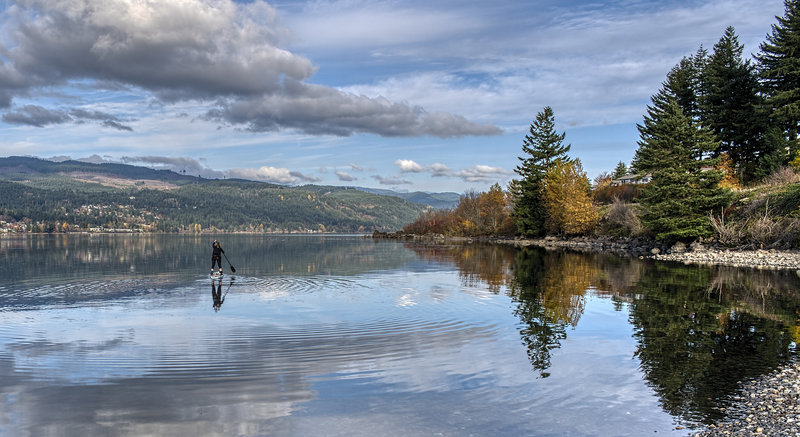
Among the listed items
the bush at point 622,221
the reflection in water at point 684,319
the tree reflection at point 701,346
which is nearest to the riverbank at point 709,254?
the bush at point 622,221

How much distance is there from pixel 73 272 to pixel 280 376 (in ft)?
90.5

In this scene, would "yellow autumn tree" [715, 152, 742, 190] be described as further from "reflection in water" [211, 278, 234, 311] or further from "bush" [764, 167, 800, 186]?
"reflection in water" [211, 278, 234, 311]

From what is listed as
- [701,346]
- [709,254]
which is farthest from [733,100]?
[701,346]

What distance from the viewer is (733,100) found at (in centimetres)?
6034

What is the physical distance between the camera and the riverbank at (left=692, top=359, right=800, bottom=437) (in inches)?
296

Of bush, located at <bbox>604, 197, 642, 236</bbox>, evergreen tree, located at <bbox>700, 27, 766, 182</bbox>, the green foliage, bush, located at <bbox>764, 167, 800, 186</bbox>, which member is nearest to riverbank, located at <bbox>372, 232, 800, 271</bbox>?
bush, located at <bbox>604, 197, 642, 236</bbox>

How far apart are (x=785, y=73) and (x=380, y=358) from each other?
59703 mm

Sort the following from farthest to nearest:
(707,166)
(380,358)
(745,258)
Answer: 1. (707,166)
2. (745,258)
3. (380,358)

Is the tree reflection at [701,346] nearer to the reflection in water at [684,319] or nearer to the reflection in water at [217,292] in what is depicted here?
the reflection in water at [684,319]

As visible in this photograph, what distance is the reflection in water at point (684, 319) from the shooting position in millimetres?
10234

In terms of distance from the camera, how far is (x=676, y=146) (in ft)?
159

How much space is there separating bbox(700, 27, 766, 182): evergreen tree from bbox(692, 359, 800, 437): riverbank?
58.1 metres

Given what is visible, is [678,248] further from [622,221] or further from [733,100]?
[733,100]

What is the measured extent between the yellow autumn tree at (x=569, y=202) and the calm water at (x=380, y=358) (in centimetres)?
5098
